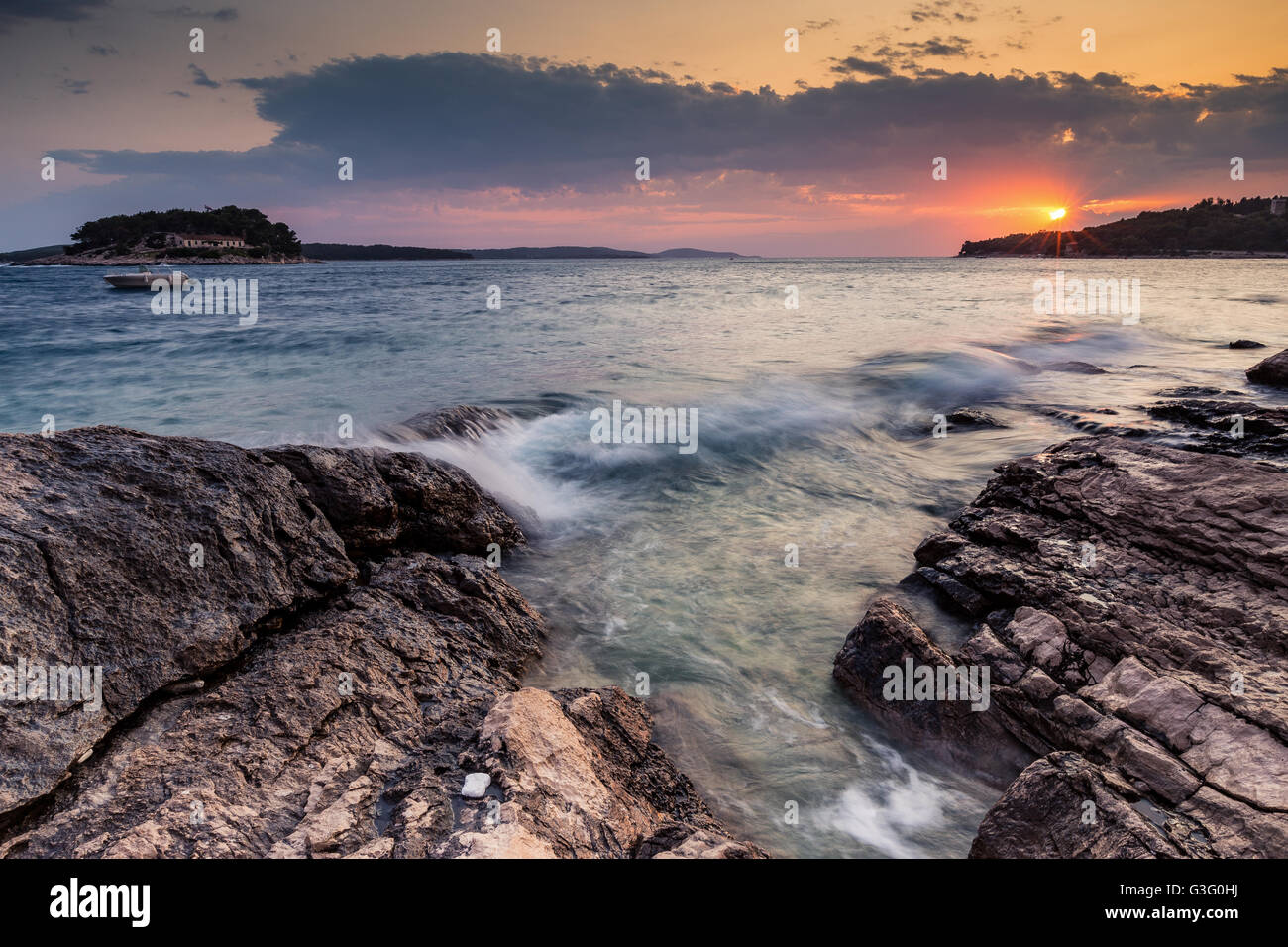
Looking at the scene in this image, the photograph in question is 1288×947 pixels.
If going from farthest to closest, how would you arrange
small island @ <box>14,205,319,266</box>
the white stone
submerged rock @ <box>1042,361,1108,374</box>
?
small island @ <box>14,205,319,266</box>, submerged rock @ <box>1042,361,1108,374</box>, the white stone

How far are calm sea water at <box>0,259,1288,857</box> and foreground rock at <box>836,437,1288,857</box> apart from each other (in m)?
0.79

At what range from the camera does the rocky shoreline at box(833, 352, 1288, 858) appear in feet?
12.9

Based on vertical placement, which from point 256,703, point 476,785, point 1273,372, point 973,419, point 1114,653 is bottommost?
point 1114,653

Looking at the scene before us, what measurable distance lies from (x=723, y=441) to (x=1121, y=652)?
9.02 metres

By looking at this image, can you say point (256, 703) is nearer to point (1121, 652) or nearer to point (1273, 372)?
point (1121, 652)

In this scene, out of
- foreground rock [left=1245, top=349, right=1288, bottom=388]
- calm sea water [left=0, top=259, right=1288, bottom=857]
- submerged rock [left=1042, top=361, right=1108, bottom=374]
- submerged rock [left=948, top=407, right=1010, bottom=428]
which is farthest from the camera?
submerged rock [left=1042, top=361, right=1108, bottom=374]

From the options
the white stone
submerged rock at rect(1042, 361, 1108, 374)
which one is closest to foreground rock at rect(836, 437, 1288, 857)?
the white stone

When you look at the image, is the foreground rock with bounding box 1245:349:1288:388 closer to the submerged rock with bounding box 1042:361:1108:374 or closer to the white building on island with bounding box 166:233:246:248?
the submerged rock with bounding box 1042:361:1108:374

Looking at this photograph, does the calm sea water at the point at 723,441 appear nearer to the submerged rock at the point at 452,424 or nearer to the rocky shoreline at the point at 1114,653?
the submerged rock at the point at 452,424

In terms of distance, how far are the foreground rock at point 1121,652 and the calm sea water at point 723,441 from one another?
789 millimetres

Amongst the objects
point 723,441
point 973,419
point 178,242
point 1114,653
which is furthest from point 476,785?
point 178,242

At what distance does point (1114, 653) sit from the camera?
17.8ft
